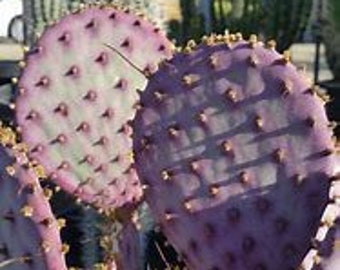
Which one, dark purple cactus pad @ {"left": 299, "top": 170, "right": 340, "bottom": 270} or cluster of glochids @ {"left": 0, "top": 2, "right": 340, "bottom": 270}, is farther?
cluster of glochids @ {"left": 0, "top": 2, "right": 340, "bottom": 270}

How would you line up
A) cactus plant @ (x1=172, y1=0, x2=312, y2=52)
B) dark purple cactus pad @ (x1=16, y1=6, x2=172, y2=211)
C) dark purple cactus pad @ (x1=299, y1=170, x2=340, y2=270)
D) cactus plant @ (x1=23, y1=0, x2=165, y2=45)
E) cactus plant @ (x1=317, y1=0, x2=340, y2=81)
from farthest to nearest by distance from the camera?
cactus plant @ (x1=317, y1=0, x2=340, y2=81)
cactus plant @ (x1=172, y1=0, x2=312, y2=52)
cactus plant @ (x1=23, y1=0, x2=165, y2=45)
dark purple cactus pad @ (x1=16, y1=6, x2=172, y2=211)
dark purple cactus pad @ (x1=299, y1=170, x2=340, y2=270)

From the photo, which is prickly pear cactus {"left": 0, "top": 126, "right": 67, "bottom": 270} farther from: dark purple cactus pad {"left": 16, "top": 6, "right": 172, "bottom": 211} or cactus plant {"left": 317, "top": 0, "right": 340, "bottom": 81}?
cactus plant {"left": 317, "top": 0, "right": 340, "bottom": 81}

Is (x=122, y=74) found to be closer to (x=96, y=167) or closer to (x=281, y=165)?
(x=96, y=167)

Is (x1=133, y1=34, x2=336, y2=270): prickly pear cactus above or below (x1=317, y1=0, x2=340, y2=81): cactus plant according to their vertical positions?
above

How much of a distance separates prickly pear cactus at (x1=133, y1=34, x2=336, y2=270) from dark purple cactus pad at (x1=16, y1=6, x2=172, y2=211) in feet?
1.40

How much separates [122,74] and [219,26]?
9.59m

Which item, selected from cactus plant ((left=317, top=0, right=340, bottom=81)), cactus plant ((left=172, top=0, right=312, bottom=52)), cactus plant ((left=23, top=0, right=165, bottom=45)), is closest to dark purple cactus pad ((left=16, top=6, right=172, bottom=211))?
cactus plant ((left=23, top=0, right=165, bottom=45))

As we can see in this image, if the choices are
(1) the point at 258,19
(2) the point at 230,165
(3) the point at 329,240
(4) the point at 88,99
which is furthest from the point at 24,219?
(1) the point at 258,19

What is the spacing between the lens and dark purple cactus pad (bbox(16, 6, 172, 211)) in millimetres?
1906

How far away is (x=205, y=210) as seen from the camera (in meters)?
1.45

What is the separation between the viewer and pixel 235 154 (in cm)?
143

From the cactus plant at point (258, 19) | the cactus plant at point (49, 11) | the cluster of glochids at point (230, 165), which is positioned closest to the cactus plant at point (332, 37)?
the cactus plant at point (258, 19)

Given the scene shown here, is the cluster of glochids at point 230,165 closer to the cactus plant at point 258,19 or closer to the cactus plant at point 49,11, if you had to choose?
the cactus plant at point 49,11

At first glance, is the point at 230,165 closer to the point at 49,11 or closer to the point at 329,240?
the point at 329,240
